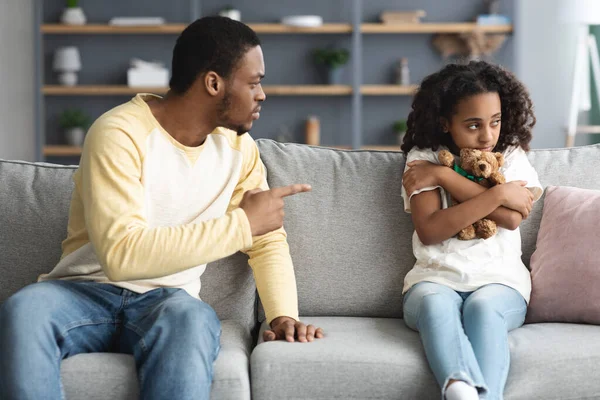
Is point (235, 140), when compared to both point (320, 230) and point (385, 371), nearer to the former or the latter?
point (320, 230)

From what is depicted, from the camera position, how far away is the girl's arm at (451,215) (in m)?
1.92

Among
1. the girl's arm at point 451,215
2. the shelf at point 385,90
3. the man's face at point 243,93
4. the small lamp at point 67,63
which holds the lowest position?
the girl's arm at point 451,215

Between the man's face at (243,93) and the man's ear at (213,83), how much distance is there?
14mm

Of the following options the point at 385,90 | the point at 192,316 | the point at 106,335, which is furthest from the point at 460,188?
the point at 385,90

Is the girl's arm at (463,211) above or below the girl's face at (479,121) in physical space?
below

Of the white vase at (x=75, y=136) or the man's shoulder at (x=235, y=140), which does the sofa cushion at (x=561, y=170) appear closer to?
the man's shoulder at (x=235, y=140)

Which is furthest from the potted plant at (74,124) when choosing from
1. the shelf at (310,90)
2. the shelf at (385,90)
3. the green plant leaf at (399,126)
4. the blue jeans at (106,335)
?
the blue jeans at (106,335)

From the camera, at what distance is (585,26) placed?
5.25 m

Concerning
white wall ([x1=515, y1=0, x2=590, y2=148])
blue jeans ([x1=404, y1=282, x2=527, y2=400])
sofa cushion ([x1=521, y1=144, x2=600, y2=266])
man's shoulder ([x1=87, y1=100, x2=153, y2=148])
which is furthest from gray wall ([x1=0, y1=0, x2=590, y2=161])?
man's shoulder ([x1=87, y1=100, x2=153, y2=148])

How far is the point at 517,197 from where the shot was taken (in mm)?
1937

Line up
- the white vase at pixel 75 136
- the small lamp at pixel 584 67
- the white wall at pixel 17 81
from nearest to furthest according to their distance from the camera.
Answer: the white wall at pixel 17 81
the small lamp at pixel 584 67
the white vase at pixel 75 136

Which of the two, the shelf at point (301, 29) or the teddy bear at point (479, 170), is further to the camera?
the shelf at point (301, 29)

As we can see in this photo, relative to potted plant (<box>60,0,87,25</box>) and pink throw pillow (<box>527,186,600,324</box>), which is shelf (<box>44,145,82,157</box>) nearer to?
potted plant (<box>60,0,87,25</box>)

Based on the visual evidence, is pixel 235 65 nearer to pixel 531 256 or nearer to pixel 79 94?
pixel 531 256
